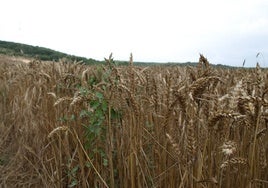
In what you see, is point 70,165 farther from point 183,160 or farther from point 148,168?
point 183,160

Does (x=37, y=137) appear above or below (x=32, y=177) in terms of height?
above

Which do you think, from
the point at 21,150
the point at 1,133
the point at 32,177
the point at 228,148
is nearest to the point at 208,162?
the point at 228,148

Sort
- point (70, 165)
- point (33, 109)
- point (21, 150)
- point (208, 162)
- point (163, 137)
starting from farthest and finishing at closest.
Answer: point (33, 109)
point (21, 150)
point (70, 165)
point (163, 137)
point (208, 162)

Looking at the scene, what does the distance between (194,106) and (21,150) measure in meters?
2.38

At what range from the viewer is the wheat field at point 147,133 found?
1.27 meters

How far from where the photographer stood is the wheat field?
1.27 meters

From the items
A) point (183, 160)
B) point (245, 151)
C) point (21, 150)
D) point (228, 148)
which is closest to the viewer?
point (228, 148)

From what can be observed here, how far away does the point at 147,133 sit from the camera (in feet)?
6.72

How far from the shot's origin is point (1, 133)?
13.4 feet

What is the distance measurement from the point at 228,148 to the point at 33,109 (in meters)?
3.17

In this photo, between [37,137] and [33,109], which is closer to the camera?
[37,137]

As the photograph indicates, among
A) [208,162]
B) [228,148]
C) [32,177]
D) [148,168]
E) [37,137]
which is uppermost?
[228,148]

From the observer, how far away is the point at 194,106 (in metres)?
1.44

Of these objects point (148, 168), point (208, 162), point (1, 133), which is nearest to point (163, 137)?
point (148, 168)
